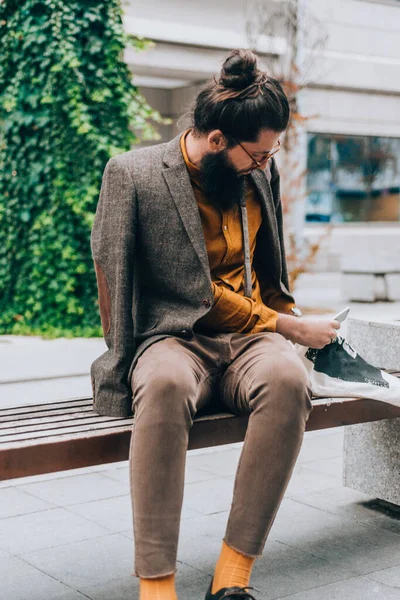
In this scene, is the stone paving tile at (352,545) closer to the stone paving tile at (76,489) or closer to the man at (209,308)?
the man at (209,308)

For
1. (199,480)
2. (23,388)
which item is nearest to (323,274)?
(23,388)

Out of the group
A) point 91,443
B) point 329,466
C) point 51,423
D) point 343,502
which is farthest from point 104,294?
point 329,466

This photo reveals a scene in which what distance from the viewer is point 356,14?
16.4 meters

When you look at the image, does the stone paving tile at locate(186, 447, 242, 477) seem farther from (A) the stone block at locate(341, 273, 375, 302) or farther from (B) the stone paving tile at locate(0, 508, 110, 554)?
(A) the stone block at locate(341, 273, 375, 302)

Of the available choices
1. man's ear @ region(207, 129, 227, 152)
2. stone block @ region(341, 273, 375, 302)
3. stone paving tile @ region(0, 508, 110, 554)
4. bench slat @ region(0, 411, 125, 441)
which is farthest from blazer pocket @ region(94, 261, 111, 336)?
stone block @ region(341, 273, 375, 302)

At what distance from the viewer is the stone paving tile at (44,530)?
11.5ft

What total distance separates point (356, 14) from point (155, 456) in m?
15.3

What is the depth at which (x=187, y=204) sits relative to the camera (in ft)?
9.84

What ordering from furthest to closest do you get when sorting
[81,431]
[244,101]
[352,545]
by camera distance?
[352,545] → [244,101] → [81,431]

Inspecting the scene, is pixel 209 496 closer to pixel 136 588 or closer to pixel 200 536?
pixel 200 536

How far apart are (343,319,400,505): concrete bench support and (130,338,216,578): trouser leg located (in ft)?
4.82

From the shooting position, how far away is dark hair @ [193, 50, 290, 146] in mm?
2871

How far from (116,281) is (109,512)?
138 centimetres

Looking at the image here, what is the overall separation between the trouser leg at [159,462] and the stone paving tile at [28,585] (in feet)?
1.97
